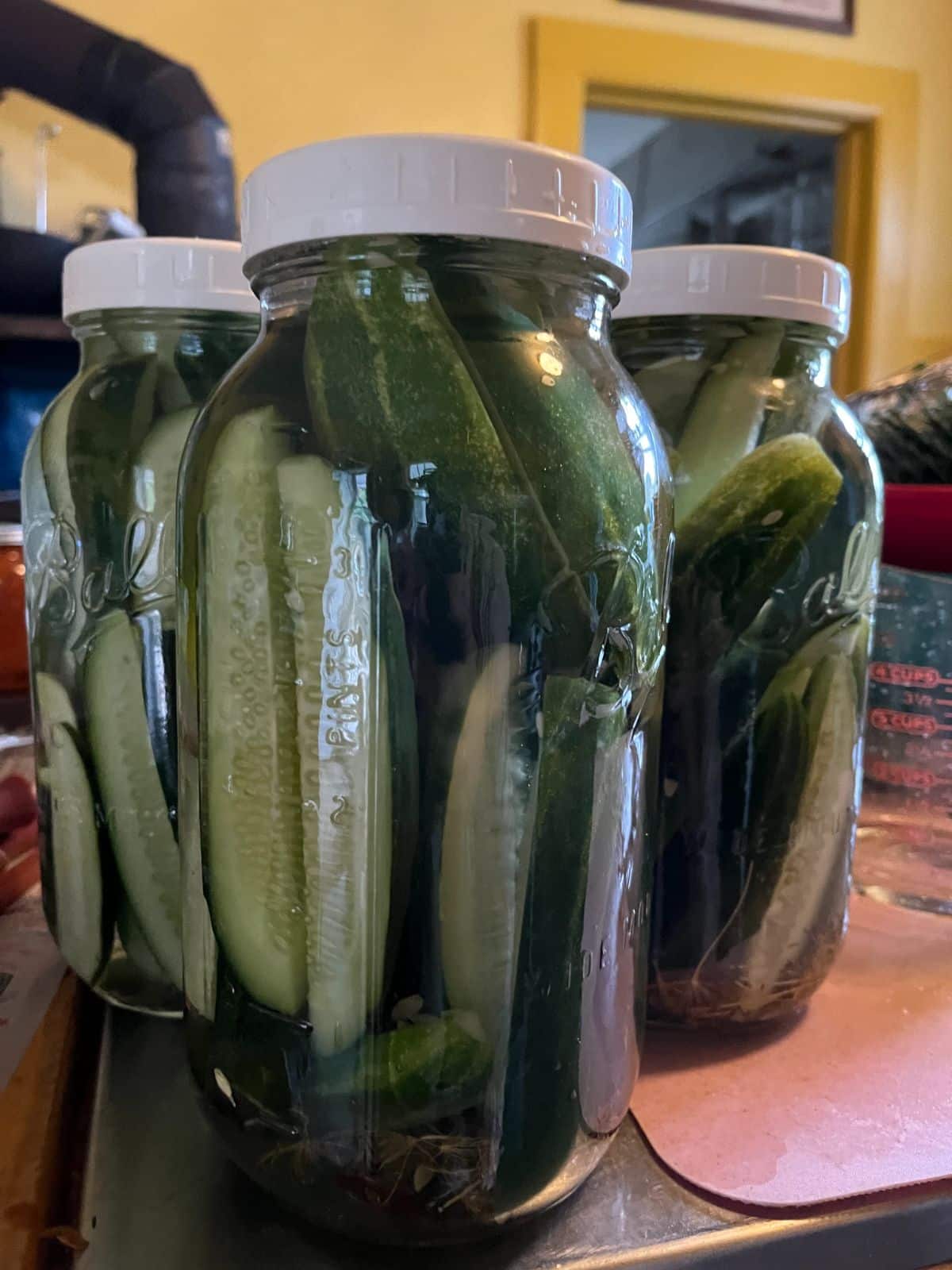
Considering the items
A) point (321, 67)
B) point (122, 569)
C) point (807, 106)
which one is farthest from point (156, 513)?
point (807, 106)

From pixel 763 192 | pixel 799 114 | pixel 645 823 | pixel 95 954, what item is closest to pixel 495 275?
pixel 645 823

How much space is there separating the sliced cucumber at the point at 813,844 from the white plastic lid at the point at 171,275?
0.25m

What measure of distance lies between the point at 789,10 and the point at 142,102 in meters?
1.14

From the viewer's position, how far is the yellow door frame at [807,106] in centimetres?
173

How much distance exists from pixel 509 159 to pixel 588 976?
0.23m

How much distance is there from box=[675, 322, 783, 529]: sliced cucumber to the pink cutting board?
204mm

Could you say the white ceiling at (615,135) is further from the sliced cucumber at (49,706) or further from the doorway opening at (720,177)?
the sliced cucumber at (49,706)

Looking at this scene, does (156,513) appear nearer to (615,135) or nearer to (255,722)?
(255,722)

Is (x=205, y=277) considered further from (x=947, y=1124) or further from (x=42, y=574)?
(x=947, y=1124)

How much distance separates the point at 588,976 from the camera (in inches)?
12.0

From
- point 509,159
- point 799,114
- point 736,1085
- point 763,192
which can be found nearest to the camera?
point 509,159

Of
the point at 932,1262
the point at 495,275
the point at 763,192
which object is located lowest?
the point at 932,1262

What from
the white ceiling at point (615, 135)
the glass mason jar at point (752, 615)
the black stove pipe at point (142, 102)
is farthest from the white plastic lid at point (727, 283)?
the white ceiling at point (615, 135)

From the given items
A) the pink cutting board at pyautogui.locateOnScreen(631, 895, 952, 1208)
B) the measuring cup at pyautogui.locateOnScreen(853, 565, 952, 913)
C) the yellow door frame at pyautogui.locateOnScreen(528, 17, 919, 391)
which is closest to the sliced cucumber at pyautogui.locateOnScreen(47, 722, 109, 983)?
the pink cutting board at pyautogui.locateOnScreen(631, 895, 952, 1208)
